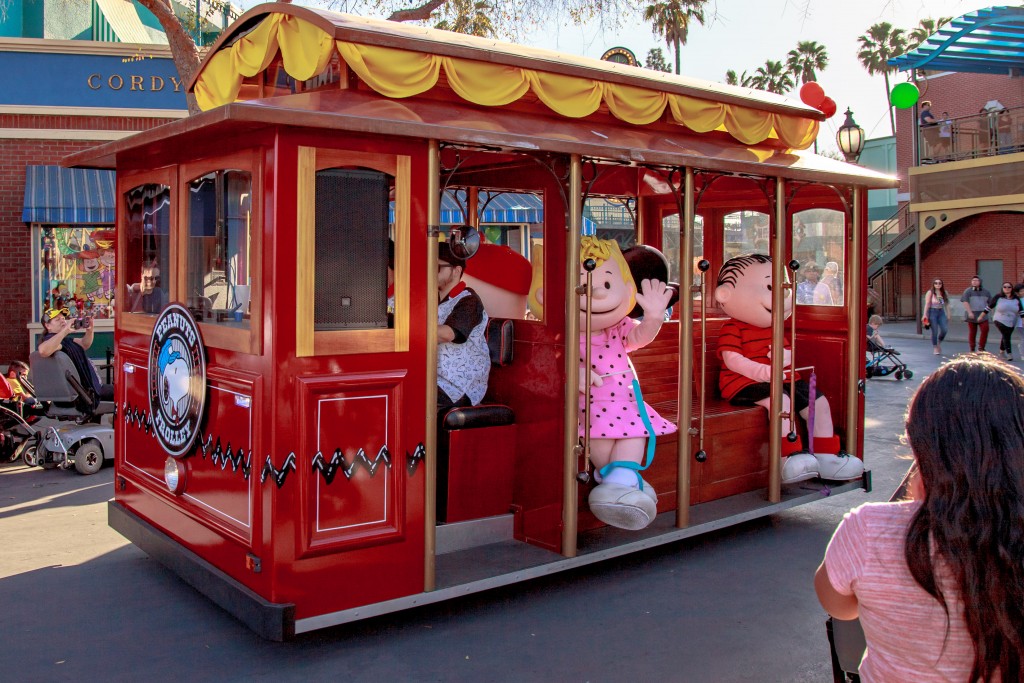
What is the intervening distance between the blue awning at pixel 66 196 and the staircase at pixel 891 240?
79.1ft

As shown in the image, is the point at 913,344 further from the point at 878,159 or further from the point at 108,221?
the point at 878,159

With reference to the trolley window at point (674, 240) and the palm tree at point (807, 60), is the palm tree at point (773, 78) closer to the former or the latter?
the palm tree at point (807, 60)

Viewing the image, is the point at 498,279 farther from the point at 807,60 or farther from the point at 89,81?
the point at 807,60

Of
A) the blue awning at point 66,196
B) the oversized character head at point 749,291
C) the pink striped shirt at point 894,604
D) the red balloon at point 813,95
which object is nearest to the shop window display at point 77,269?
the blue awning at point 66,196

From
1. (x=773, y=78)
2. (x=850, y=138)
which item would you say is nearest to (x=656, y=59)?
(x=773, y=78)

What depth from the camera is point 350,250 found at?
4.34 meters

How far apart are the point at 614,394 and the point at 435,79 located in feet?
7.07

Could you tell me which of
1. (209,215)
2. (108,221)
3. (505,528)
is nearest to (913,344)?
(108,221)

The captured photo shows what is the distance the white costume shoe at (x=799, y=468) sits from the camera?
6.61m

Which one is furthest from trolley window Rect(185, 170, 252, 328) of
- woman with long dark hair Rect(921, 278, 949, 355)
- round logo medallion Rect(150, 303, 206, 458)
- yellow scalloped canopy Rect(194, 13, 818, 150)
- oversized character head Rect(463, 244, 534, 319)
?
woman with long dark hair Rect(921, 278, 949, 355)

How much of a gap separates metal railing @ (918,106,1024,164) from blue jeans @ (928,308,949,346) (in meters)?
8.51

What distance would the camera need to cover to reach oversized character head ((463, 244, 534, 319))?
6.01 meters

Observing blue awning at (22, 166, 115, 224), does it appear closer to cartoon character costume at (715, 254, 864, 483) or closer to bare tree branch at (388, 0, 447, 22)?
bare tree branch at (388, 0, 447, 22)

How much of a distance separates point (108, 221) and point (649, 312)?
10664mm
